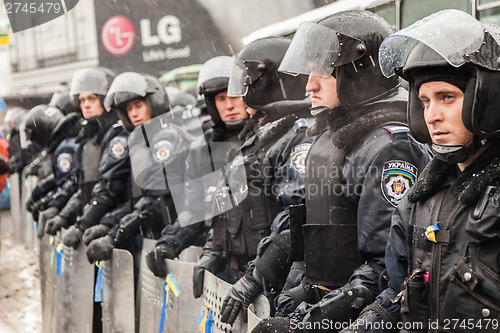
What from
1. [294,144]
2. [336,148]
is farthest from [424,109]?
[294,144]

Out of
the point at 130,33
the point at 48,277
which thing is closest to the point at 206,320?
the point at 48,277

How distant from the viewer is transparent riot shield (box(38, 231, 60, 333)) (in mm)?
6704

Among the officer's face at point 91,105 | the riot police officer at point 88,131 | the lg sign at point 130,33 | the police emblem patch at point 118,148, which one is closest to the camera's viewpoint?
the police emblem patch at point 118,148

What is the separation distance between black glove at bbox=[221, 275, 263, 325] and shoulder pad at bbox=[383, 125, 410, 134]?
1.19m

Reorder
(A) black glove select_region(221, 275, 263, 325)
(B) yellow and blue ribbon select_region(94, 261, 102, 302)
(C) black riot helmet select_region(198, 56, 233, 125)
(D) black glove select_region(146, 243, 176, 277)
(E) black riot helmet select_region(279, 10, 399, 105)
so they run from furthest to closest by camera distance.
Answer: (B) yellow and blue ribbon select_region(94, 261, 102, 302)
(C) black riot helmet select_region(198, 56, 233, 125)
(D) black glove select_region(146, 243, 176, 277)
(A) black glove select_region(221, 275, 263, 325)
(E) black riot helmet select_region(279, 10, 399, 105)

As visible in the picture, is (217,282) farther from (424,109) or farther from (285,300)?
(424,109)

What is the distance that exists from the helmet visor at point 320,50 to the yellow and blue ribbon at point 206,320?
1566mm

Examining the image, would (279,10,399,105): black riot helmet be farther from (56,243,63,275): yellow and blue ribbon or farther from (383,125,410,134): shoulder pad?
(56,243,63,275): yellow and blue ribbon

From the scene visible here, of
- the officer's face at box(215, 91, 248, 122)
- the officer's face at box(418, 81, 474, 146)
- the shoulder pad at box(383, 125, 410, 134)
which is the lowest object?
the officer's face at box(215, 91, 248, 122)

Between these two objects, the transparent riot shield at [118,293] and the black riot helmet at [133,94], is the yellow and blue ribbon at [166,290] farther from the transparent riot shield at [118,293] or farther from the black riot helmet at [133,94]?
the black riot helmet at [133,94]

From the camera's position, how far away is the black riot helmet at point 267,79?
14.0 ft

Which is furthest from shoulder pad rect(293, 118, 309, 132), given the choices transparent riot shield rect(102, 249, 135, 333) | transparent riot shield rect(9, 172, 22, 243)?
transparent riot shield rect(9, 172, 22, 243)

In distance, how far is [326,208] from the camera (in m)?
3.17

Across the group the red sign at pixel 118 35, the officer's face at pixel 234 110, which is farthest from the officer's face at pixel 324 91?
the red sign at pixel 118 35
